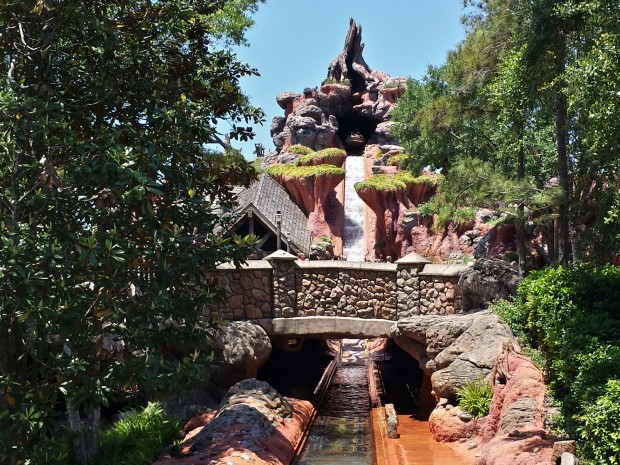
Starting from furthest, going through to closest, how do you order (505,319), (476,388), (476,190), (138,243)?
1. (476,190)
2. (505,319)
3. (476,388)
4. (138,243)

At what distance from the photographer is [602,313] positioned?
9633 mm

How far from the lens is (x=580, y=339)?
8680mm

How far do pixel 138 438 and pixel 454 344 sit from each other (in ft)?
22.6

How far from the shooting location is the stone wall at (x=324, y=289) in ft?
57.6

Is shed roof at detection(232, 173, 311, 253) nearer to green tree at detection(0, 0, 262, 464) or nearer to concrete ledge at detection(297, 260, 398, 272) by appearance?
concrete ledge at detection(297, 260, 398, 272)

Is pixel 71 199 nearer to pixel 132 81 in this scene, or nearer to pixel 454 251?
pixel 132 81

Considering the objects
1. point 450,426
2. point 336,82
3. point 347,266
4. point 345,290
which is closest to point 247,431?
point 450,426

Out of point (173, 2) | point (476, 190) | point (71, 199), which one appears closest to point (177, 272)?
point (71, 199)

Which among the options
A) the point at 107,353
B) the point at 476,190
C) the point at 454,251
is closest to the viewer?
the point at 107,353

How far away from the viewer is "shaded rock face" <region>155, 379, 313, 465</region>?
427 inches

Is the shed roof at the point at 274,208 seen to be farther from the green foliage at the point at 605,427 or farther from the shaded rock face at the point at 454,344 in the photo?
the green foliage at the point at 605,427

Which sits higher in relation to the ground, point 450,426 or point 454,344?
point 454,344

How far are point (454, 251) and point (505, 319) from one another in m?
20.7

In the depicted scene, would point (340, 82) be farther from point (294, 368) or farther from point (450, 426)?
point (450, 426)
